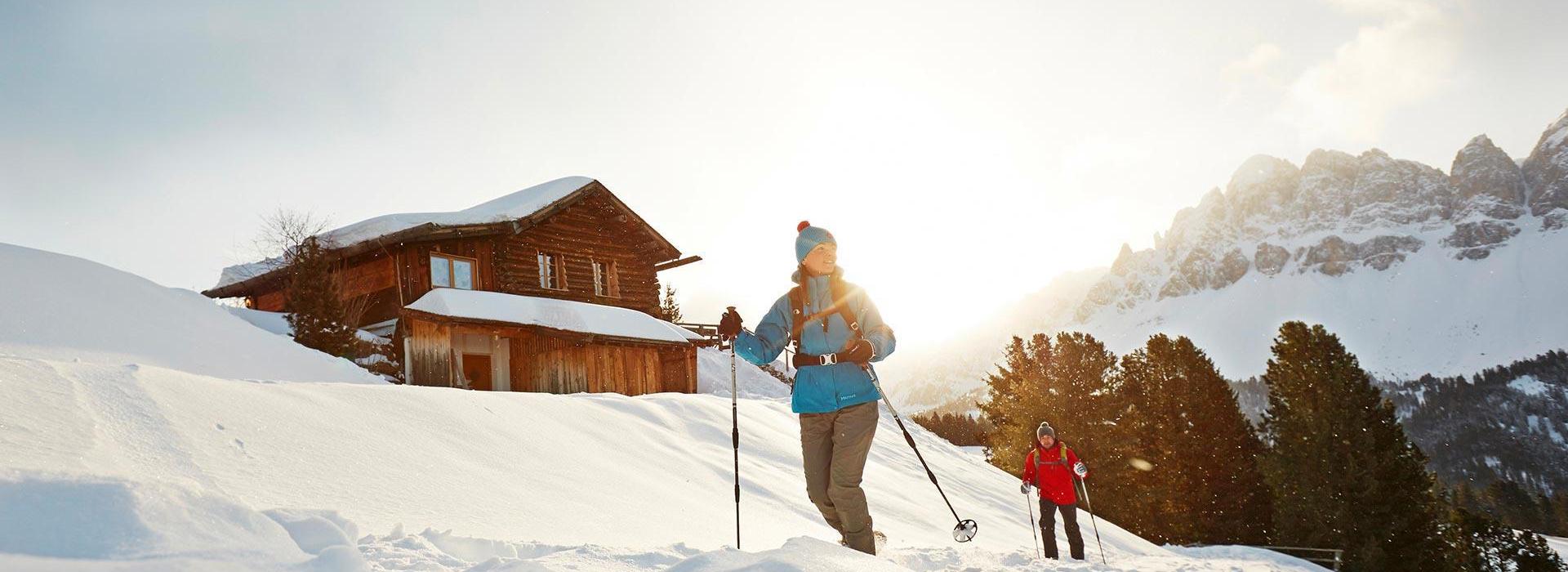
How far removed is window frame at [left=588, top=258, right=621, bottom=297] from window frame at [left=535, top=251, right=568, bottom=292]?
123 centimetres

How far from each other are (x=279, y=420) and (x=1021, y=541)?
940cm

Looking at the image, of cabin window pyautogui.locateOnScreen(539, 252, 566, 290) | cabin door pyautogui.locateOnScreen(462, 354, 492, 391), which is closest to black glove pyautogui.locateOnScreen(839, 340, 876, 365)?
cabin door pyautogui.locateOnScreen(462, 354, 492, 391)

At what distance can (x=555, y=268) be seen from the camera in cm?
2353

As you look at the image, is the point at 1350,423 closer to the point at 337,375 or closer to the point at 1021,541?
the point at 1021,541

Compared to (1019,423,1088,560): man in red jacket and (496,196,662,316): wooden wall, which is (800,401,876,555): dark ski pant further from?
(496,196,662,316): wooden wall

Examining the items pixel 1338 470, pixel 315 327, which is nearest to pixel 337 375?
pixel 315 327

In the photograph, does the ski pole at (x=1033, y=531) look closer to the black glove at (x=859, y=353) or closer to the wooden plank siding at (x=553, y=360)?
the black glove at (x=859, y=353)

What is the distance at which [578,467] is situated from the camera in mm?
6875

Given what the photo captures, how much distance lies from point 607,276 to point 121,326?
15542 mm

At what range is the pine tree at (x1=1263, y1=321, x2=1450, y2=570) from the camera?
21391 mm

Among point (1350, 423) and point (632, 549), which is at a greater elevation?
point (632, 549)

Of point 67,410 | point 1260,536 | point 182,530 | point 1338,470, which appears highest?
point 67,410

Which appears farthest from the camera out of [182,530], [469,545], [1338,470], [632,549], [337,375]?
[1338,470]

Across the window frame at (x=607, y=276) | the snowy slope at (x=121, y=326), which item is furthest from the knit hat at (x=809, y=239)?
the window frame at (x=607, y=276)
